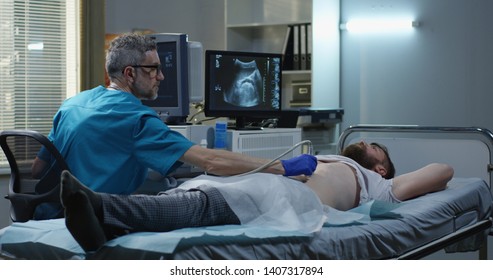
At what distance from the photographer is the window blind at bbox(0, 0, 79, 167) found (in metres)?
4.57

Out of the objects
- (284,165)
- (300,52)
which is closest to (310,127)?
(300,52)

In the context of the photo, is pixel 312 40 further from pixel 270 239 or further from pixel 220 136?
pixel 270 239

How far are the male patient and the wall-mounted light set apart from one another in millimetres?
2130

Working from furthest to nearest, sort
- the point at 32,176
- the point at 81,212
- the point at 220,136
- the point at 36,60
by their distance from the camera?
the point at 36,60 < the point at 220,136 < the point at 32,176 < the point at 81,212

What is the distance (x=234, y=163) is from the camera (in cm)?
250

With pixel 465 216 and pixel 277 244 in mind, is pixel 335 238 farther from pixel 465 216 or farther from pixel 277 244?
pixel 465 216

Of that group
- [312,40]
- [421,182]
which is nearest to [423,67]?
[312,40]

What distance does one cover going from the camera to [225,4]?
17.5 feet

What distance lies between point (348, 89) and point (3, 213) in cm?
240

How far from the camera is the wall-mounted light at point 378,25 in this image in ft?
16.1

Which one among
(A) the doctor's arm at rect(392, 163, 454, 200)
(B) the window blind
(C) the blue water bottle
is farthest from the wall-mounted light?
(A) the doctor's arm at rect(392, 163, 454, 200)

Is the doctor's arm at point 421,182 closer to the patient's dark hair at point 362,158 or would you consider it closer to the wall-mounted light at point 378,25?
the patient's dark hair at point 362,158

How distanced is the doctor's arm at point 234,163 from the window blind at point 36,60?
8.10 ft

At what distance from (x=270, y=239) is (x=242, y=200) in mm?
290
